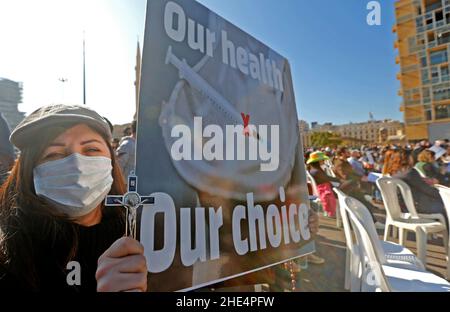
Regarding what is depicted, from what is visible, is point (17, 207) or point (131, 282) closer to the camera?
point (131, 282)

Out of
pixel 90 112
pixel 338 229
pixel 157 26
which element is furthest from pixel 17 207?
pixel 338 229

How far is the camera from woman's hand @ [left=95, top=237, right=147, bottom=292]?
63 cm

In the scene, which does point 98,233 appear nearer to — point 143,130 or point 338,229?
point 143,130

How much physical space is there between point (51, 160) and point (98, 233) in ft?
0.96

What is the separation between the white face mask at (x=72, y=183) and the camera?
76 cm

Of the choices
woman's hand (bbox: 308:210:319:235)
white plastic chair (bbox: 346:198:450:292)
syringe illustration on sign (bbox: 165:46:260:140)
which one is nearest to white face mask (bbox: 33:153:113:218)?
syringe illustration on sign (bbox: 165:46:260:140)

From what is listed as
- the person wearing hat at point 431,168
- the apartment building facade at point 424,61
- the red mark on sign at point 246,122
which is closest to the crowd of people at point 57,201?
the red mark on sign at point 246,122

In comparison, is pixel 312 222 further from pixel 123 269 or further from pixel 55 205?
pixel 55 205

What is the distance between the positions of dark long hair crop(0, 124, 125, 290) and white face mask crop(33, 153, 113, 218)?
0.03 m

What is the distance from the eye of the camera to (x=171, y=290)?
28.3 inches

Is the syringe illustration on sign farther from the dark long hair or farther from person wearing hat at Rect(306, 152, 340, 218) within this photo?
person wearing hat at Rect(306, 152, 340, 218)

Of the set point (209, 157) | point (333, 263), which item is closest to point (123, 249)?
point (209, 157)

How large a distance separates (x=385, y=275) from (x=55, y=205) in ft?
5.45

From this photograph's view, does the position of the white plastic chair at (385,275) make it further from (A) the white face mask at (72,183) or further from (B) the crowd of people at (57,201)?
(A) the white face mask at (72,183)
